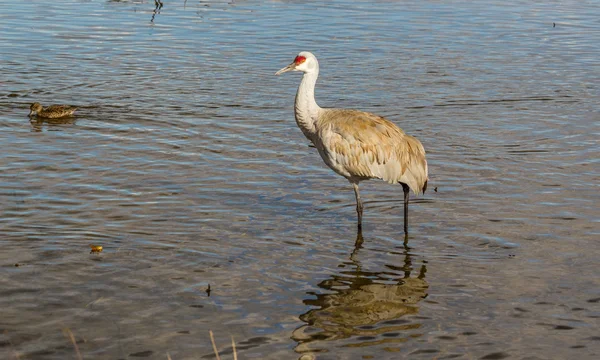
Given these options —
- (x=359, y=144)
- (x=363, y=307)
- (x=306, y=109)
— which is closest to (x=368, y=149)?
(x=359, y=144)

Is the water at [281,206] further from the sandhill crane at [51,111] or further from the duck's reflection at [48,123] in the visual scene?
the sandhill crane at [51,111]

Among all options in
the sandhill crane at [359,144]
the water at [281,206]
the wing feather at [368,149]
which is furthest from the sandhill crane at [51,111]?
the wing feather at [368,149]

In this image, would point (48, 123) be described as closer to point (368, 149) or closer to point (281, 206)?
point (281, 206)

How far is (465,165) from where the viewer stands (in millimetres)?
13984

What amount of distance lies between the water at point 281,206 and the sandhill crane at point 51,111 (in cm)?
23

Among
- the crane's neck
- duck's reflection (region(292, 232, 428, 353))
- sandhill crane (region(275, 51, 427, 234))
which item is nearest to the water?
duck's reflection (region(292, 232, 428, 353))

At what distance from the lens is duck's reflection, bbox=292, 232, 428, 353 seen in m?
8.32

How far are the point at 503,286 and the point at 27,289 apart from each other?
452 centimetres

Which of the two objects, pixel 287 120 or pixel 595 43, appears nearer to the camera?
pixel 287 120

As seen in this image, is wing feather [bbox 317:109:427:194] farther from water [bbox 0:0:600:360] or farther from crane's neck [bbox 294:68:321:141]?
water [bbox 0:0:600:360]

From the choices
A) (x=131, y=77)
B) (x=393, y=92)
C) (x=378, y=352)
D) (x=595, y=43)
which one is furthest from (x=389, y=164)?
(x=595, y=43)

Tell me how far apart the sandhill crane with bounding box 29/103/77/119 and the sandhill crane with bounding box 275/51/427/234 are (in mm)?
5511

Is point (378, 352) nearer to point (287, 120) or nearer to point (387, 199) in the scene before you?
point (387, 199)

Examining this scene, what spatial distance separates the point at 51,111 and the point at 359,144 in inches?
252
